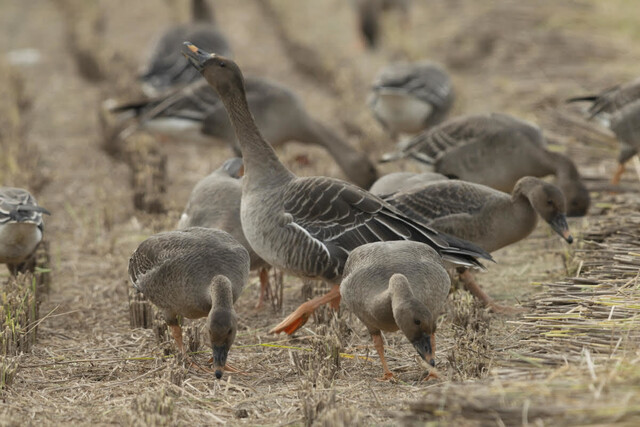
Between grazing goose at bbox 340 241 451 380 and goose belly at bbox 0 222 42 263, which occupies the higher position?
grazing goose at bbox 340 241 451 380

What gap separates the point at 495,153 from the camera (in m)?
8.46

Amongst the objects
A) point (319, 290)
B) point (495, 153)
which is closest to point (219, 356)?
point (319, 290)

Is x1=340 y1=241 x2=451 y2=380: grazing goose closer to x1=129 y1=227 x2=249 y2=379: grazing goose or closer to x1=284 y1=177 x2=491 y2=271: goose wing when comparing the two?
x1=284 y1=177 x2=491 y2=271: goose wing

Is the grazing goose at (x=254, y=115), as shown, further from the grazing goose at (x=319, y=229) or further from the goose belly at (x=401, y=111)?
the grazing goose at (x=319, y=229)

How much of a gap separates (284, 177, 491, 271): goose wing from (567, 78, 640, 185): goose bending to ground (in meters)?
3.46

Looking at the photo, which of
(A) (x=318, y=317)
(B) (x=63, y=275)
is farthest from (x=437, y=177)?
(B) (x=63, y=275)

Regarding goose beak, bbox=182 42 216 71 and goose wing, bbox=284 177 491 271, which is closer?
goose wing, bbox=284 177 491 271

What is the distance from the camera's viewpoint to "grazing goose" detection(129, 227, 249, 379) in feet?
18.5

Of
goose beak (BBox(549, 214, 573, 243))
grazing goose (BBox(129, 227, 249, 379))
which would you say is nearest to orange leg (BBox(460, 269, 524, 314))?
goose beak (BBox(549, 214, 573, 243))

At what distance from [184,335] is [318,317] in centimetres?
95

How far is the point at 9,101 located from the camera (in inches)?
516

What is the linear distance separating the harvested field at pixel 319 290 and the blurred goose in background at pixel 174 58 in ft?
2.73

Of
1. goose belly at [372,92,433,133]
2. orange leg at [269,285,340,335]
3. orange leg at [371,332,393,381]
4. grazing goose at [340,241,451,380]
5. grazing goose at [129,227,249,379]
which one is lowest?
goose belly at [372,92,433,133]

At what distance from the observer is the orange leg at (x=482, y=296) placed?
6.84 m
